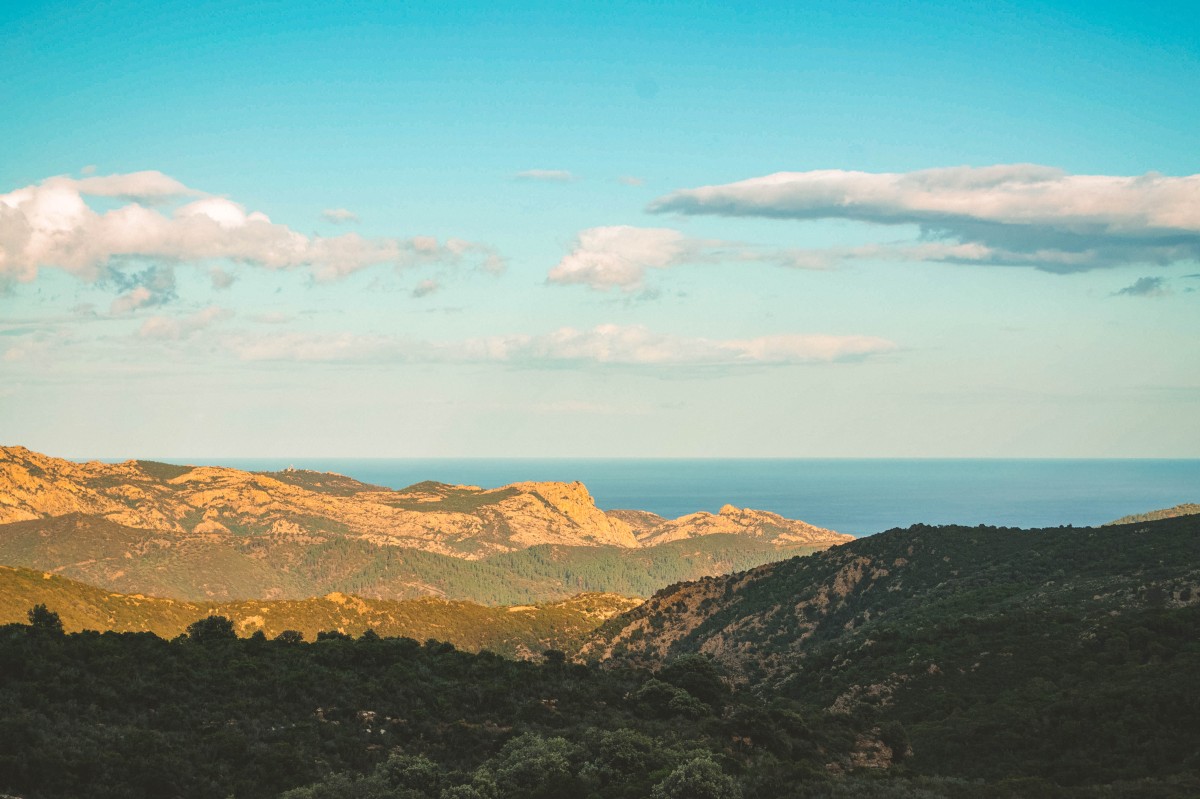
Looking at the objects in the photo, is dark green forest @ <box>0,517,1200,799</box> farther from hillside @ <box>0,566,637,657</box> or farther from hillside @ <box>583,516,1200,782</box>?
hillside @ <box>0,566,637,657</box>

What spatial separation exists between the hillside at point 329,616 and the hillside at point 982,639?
28.6 metres

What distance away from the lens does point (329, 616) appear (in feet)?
568

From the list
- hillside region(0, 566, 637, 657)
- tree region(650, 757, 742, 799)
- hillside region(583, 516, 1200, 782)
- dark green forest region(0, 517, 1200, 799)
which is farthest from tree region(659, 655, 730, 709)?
hillside region(0, 566, 637, 657)

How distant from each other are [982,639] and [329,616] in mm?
132880

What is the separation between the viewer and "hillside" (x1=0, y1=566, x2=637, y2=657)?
483 ft

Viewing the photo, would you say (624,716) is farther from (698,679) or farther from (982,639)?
(982,639)

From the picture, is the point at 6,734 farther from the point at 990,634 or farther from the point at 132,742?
the point at 990,634

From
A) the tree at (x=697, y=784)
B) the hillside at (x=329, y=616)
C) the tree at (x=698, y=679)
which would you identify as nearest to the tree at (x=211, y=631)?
the tree at (x=698, y=679)

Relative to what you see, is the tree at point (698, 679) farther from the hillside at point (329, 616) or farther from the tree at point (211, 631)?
the hillside at point (329, 616)

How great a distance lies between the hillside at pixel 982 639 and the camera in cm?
4644

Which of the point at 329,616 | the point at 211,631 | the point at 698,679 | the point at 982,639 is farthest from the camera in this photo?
the point at 329,616

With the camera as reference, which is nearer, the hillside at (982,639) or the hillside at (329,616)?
the hillside at (982,639)

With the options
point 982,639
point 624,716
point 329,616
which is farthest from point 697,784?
point 329,616

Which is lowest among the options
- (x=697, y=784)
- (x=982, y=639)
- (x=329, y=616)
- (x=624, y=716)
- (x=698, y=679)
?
(x=329, y=616)
